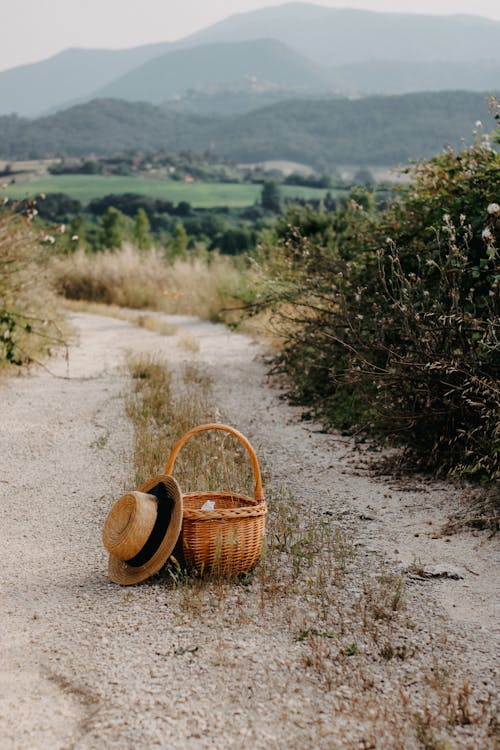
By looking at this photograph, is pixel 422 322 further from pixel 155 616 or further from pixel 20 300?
pixel 20 300

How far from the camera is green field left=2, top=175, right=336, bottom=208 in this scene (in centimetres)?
4819

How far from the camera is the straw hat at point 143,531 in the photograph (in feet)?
12.0

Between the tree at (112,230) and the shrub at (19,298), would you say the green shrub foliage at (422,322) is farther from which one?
the tree at (112,230)

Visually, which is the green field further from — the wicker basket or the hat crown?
the wicker basket

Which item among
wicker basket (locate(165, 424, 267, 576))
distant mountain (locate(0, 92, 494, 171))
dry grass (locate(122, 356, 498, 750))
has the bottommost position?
dry grass (locate(122, 356, 498, 750))

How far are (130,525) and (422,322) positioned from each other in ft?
7.96

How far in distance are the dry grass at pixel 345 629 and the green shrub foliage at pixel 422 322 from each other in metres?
1.00

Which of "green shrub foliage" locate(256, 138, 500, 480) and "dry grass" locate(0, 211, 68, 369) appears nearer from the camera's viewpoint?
"green shrub foliage" locate(256, 138, 500, 480)

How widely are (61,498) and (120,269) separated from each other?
12.1 metres

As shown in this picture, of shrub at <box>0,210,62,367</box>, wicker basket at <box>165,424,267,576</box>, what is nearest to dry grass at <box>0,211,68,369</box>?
shrub at <box>0,210,62,367</box>

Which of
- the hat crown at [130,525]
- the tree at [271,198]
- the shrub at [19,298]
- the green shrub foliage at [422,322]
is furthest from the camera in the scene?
the tree at [271,198]

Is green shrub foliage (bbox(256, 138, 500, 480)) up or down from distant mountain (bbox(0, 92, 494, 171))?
down

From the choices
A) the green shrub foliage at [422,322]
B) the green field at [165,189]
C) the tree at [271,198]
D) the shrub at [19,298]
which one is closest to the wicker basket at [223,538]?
the green shrub foliage at [422,322]

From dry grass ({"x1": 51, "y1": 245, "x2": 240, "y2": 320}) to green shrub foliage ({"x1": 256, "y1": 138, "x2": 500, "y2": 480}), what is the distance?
7928 millimetres
